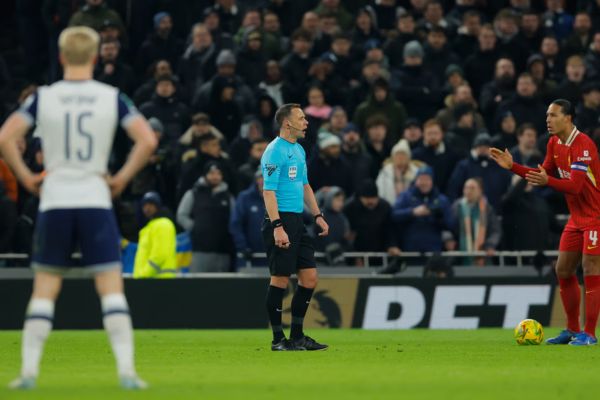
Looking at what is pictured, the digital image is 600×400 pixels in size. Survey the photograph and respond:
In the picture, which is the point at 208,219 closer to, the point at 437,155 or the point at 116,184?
the point at 437,155

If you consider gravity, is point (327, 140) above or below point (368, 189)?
above

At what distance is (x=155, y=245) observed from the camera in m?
19.6

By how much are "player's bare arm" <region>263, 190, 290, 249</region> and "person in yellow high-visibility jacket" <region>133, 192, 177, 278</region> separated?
5903 millimetres

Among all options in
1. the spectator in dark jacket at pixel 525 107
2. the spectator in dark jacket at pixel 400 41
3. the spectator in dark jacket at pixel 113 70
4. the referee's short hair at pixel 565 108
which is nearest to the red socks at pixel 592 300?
the referee's short hair at pixel 565 108

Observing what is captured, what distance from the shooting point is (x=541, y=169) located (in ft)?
45.3

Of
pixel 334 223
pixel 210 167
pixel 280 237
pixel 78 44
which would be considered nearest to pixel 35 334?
pixel 78 44

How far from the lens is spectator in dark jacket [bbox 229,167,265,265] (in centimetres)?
2031

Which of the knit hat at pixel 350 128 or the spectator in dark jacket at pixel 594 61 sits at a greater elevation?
the spectator in dark jacket at pixel 594 61

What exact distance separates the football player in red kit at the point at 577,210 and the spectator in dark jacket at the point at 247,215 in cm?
643

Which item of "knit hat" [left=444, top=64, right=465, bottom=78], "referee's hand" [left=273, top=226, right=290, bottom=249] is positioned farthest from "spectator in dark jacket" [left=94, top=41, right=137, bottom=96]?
"referee's hand" [left=273, top=226, right=290, bottom=249]

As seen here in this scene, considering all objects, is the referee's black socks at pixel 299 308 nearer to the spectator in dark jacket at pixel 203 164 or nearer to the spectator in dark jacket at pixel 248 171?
the spectator in dark jacket at pixel 203 164

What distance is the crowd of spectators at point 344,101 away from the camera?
20562 mm

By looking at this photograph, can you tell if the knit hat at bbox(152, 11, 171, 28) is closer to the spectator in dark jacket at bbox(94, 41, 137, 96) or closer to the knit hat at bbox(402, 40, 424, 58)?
the spectator in dark jacket at bbox(94, 41, 137, 96)

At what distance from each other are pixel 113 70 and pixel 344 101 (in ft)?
12.6
